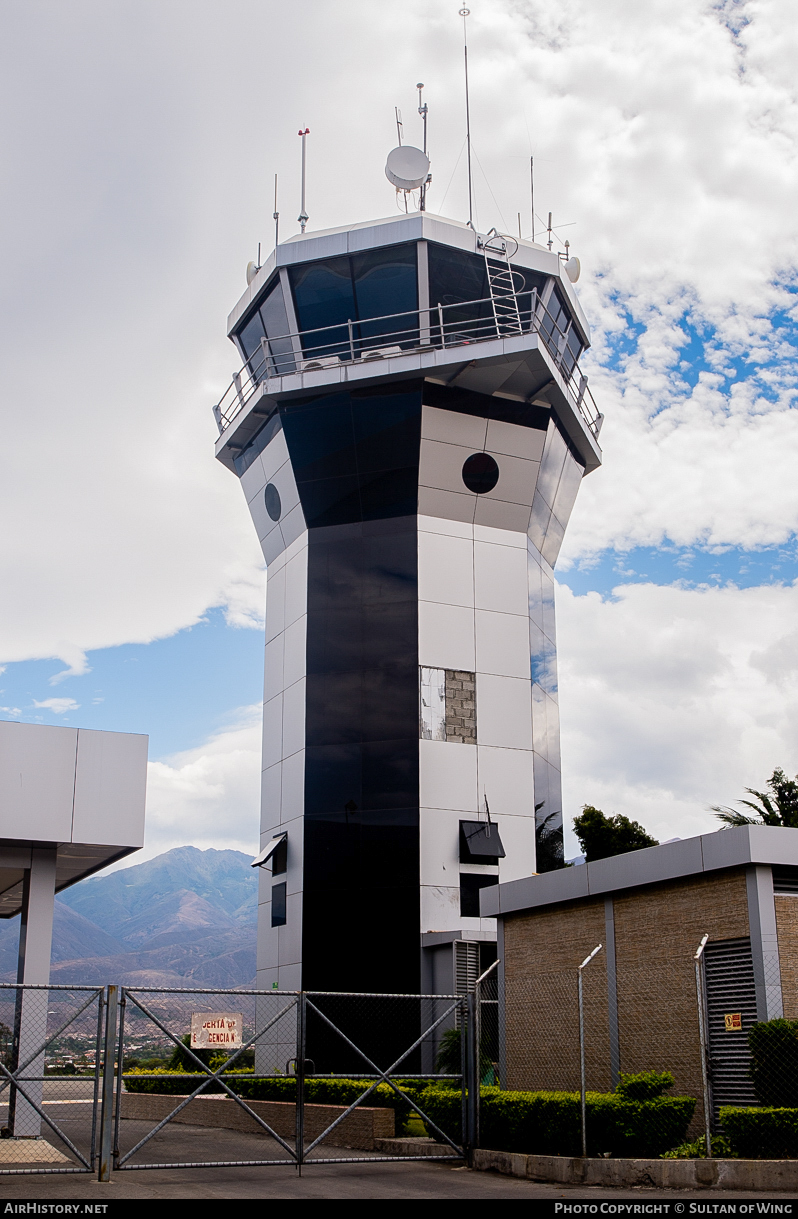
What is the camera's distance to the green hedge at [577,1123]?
13.6 meters

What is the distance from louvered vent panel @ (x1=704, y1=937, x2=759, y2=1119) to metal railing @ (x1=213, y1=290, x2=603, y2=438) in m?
16.4

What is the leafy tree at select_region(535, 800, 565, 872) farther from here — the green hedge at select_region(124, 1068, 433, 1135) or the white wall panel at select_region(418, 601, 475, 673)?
the green hedge at select_region(124, 1068, 433, 1135)

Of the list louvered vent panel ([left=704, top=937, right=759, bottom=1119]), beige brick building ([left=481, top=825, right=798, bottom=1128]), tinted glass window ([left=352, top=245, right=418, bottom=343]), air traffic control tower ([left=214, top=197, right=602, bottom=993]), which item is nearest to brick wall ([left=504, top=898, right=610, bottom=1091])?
beige brick building ([left=481, top=825, right=798, bottom=1128])

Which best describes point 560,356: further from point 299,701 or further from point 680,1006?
point 680,1006

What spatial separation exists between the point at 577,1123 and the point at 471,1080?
6.65 feet

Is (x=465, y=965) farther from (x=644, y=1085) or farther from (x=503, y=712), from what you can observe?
(x=644, y=1085)

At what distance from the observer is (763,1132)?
12.7m

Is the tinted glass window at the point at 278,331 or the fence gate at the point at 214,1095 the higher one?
the tinted glass window at the point at 278,331

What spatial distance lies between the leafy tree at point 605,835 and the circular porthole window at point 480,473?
400 inches

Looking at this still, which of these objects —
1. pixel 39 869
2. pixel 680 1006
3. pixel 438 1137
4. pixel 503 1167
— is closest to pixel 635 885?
pixel 680 1006

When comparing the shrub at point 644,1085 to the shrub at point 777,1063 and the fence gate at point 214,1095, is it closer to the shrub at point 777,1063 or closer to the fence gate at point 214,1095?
the shrub at point 777,1063

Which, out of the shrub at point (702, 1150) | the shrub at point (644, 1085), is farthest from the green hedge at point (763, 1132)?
the shrub at point (644, 1085)

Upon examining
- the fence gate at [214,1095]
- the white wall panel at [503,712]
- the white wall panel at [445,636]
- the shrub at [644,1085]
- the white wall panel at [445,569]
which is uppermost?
the white wall panel at [445,569]
